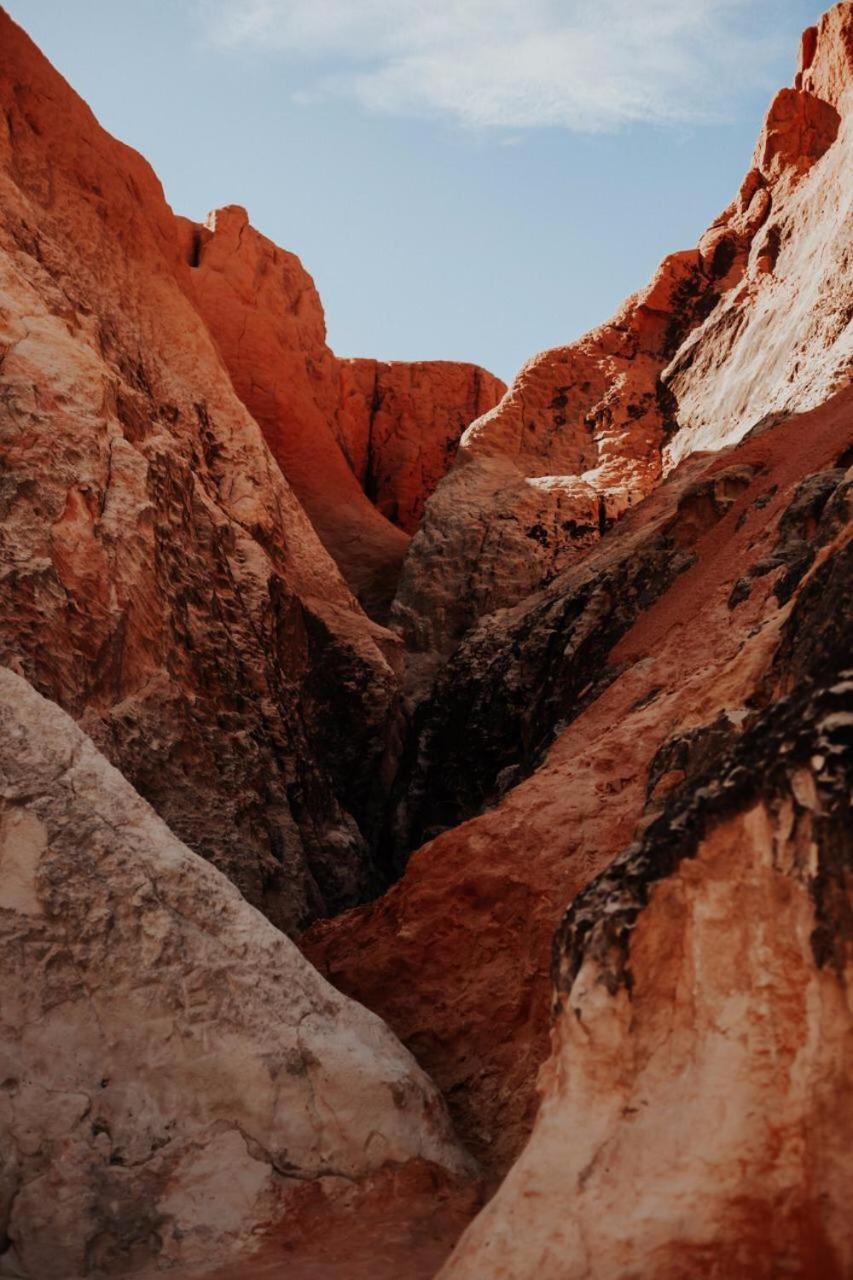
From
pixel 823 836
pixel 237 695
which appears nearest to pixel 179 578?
pixel 237 695

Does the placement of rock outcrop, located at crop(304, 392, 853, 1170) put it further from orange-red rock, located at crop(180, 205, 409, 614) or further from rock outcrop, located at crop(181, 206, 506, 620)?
orange-red rock, located at crop(180, 205, 409, 614)

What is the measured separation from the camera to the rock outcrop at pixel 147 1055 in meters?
6.13

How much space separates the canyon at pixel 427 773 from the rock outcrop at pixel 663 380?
0.08m

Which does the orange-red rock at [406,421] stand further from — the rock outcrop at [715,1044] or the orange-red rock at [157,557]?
the rock outcrop at [715,1044]

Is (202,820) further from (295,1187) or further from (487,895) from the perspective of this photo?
(295,1187)

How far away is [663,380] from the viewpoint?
853 inches

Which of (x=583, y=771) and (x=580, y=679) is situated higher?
(x=580, y=679)

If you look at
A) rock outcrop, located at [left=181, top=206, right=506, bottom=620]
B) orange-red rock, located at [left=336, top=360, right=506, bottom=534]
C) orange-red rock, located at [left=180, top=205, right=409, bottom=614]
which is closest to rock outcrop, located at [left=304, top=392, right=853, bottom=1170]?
rock outcrop, located at [left=181, top=206, right=506, bottom=620]

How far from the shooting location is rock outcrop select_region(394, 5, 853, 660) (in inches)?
711

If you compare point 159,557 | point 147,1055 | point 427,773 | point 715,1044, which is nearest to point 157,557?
point 159,557

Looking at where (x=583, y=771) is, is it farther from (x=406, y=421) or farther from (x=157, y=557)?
(x=406, y=421)

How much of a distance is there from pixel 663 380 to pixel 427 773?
921 centimetres

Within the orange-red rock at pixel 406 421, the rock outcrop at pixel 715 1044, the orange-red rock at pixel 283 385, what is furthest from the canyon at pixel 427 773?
the orange-red rock at pixel 406 421

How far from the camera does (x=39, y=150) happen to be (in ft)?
54.8
